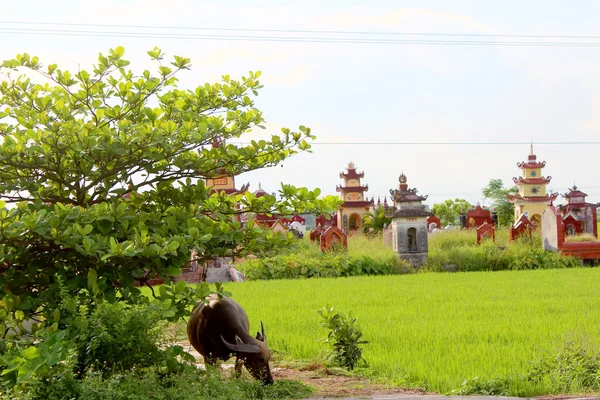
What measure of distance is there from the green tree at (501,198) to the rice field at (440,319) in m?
27.3

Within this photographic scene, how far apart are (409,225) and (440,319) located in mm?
11384

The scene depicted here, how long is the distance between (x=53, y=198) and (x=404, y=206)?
617 inches

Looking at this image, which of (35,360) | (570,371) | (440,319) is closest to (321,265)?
(440,319)

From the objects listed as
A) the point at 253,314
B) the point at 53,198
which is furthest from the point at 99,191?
the point at 253,314

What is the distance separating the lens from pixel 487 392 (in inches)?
225

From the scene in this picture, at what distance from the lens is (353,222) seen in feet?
118

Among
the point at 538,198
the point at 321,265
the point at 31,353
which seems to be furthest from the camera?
the point at 538,198

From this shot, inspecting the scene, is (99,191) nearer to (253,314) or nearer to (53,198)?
(53,198)

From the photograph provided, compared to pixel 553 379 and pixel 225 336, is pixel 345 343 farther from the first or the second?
pixel 553 379

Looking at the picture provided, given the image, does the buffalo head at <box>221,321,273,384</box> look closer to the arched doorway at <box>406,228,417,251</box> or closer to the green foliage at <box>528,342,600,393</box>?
the green foliage at <box>528,342,600,393</box>

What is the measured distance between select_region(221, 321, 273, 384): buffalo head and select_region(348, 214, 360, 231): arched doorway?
2987cm

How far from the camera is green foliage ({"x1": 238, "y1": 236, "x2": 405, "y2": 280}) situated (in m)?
18.9

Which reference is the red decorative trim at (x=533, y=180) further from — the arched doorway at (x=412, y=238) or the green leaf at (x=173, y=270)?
the green leaf at (x=173, y=270)

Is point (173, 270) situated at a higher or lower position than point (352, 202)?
lower
